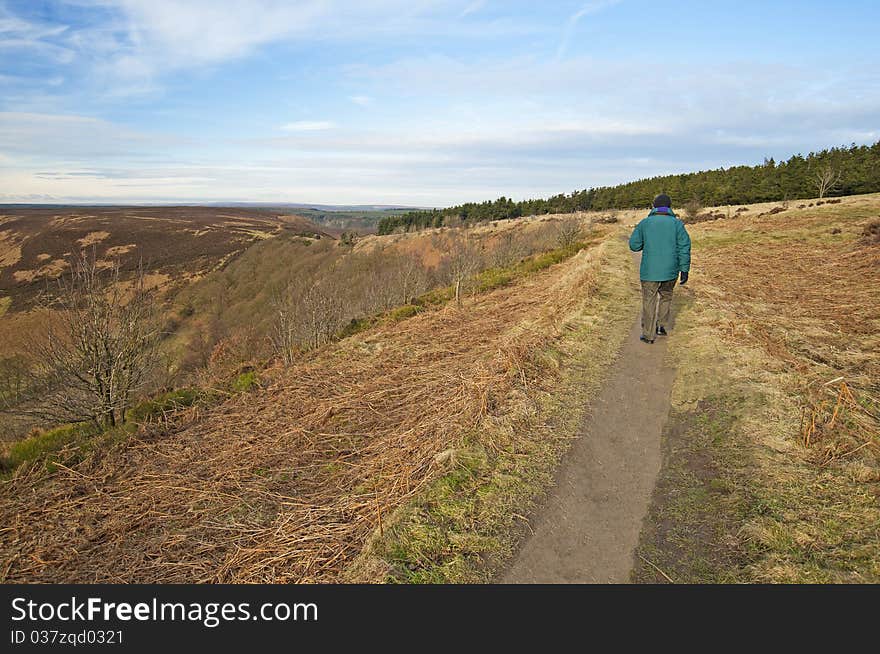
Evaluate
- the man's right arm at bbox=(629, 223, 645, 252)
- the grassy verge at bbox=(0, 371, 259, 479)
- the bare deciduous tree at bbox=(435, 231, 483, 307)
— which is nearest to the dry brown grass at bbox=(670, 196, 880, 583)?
the man's right arm at bbox=(629, 223, 645, 252)

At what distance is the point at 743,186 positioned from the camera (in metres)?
67.4

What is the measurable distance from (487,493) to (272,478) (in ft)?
9.43

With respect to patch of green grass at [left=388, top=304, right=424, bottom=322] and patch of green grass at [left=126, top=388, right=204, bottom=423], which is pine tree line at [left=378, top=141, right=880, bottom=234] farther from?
patch of green grass at [left=126, top=388, right=204, bottom=423]

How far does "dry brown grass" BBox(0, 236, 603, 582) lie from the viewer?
3906mm

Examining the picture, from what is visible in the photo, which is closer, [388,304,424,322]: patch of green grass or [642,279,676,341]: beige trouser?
[642,279,676,341]: beige trouser

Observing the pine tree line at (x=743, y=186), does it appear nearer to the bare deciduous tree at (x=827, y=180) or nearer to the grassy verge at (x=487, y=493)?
the bare deciduous tree at (x=827, y=180)

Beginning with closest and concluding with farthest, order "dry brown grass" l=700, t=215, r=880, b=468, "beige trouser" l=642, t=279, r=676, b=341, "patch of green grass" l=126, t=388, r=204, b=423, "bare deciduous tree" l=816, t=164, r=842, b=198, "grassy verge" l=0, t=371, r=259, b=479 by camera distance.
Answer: "dry brown grass" l=700, t=215, r=880, b=468, "beige trouser" l=642, t=279, r=676, b=341, "grassy verge" l=0, t=371, r=259, b=479, "patch of green grass" l=126, t=388, r=204, b=423, "bare deciduous tree" l=816, t=164, r=842, b=198

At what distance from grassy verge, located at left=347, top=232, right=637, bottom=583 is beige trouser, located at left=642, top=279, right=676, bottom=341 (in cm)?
155

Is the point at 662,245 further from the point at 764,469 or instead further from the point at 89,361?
the point at 89,361

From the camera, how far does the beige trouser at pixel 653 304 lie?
7574mm

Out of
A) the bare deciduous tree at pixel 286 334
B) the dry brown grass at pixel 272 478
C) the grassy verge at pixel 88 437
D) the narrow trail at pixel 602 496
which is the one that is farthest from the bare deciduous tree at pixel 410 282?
the narrow trail at pixel 602 496
